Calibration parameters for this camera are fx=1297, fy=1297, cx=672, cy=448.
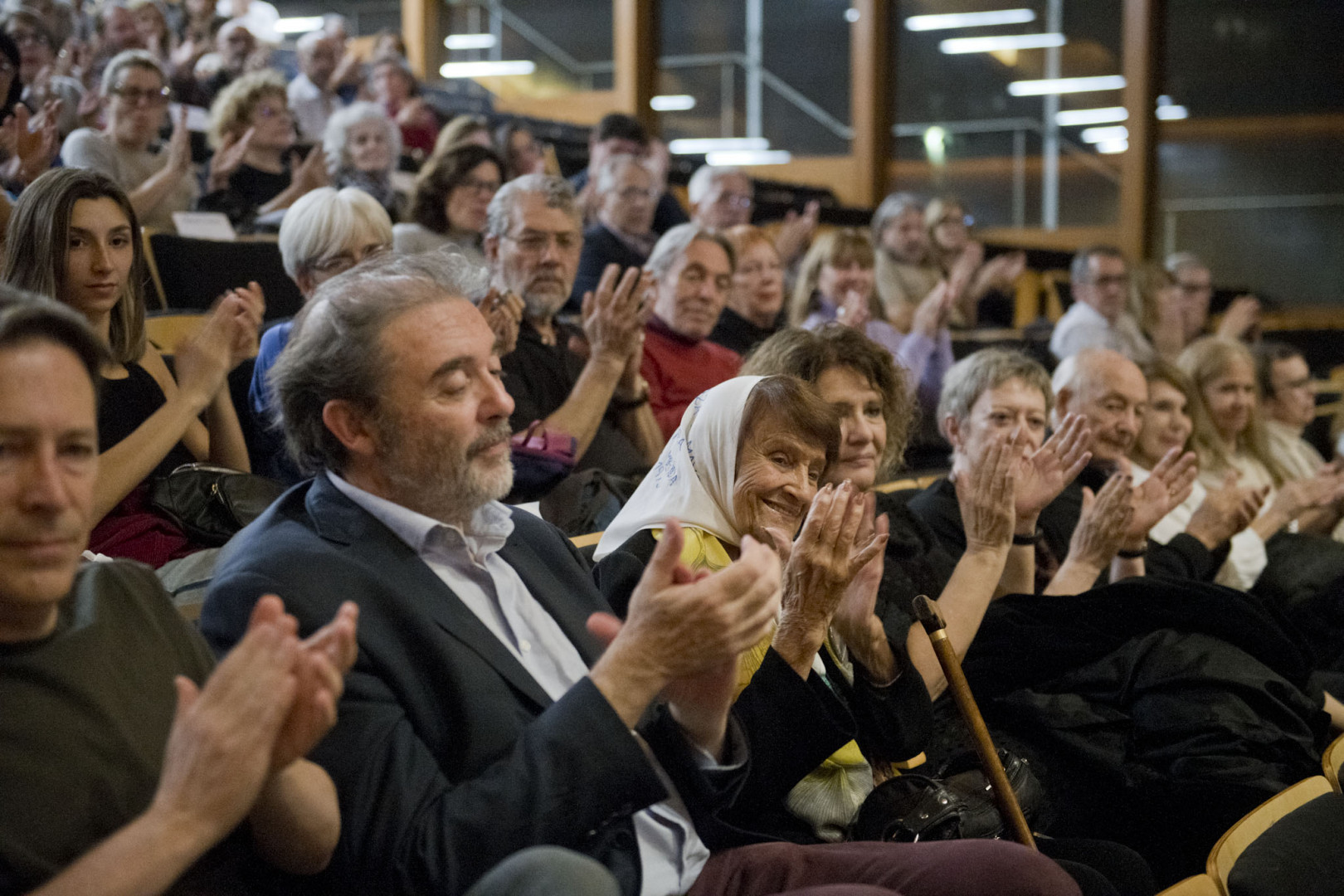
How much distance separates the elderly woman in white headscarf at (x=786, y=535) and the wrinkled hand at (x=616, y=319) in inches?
34.8

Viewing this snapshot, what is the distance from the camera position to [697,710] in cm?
141

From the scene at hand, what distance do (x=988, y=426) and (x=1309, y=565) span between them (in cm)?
113

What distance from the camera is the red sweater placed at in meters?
3.26

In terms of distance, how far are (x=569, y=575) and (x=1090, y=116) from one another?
28.8ft

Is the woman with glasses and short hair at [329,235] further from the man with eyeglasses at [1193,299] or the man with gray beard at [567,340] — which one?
the man with eyeglasses at [1193,299]

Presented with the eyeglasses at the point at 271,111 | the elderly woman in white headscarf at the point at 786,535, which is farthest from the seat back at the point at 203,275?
the elderly woman in white headscarf at the point at 786,535

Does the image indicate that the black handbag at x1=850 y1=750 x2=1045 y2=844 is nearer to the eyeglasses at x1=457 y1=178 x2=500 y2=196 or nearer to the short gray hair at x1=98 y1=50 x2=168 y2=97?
the eyeglasses at x1=457 y1=178 x2=500 y2=196

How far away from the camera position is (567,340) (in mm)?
3158

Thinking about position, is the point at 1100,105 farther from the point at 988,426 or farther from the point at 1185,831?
the point at 1185,831

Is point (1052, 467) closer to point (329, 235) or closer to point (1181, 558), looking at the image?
point (1181, 558)

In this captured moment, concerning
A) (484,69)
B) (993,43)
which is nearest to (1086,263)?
(993,43)

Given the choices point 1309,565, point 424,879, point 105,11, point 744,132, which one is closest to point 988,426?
point 1309,565

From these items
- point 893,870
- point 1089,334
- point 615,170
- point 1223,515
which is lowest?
point 893,870

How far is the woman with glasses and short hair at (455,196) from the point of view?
3627 millimetres
